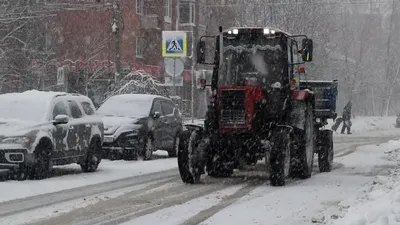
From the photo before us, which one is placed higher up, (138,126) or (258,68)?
(258,68)

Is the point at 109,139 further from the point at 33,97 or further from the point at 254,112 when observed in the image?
the point at 254,112

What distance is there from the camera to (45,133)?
14852 mm

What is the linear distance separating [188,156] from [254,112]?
1456 millimetres

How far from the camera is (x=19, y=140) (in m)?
14.4

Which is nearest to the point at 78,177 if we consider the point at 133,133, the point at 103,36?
the point at 133,133

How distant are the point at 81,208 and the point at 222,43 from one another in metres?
5.24

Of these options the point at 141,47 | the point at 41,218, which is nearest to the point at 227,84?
the point at 41,218

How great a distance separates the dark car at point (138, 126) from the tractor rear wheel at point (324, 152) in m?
4.72

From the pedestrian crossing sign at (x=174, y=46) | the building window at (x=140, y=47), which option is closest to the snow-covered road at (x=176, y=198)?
the pedestrian crossing sign at (x=174, y=46)

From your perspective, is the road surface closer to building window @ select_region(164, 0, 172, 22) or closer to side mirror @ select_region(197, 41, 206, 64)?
side mirror @ select_region(197, 41, 206, 64)

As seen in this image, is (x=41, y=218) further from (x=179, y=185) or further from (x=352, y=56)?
(x=352, y=56)

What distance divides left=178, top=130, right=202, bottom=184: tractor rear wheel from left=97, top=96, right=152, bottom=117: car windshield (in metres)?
6.53

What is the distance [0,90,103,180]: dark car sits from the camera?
47.1ft

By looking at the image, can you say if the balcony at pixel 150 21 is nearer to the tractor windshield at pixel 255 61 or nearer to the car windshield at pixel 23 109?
the car windshield at pixel 23 109
